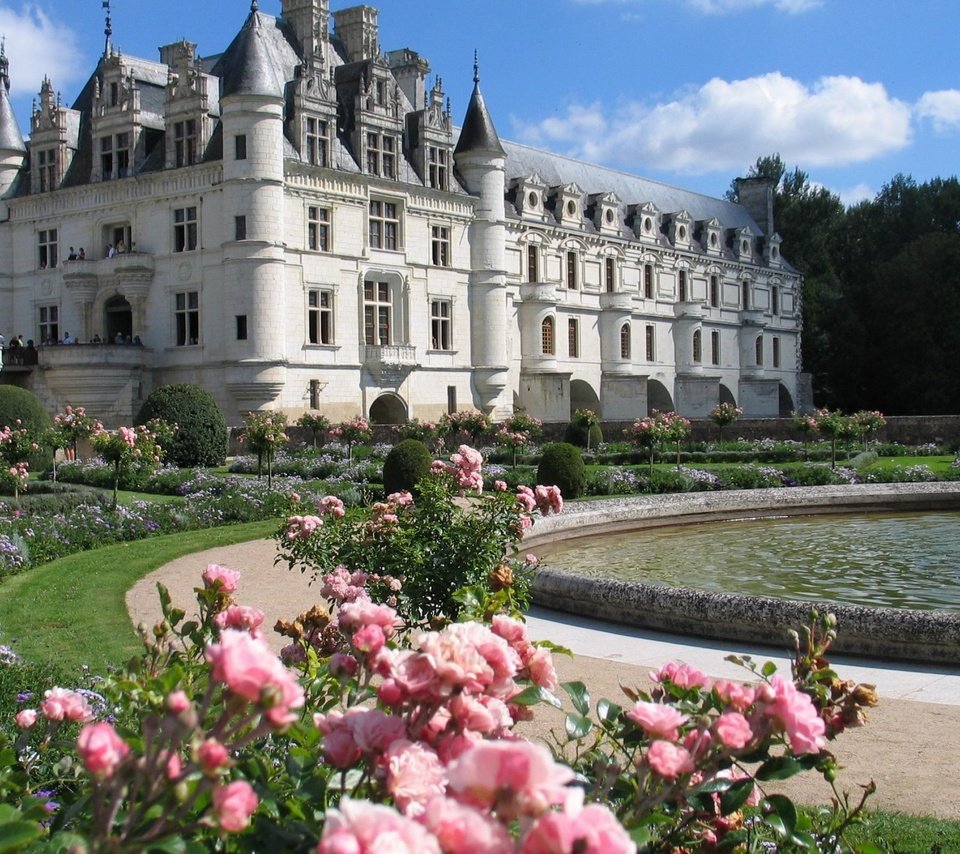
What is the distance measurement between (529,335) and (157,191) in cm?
1405

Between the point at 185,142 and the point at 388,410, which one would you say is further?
the point at 388,410

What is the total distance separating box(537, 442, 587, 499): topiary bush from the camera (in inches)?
736

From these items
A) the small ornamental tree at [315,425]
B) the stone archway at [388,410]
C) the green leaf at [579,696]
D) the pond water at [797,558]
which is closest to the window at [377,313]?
the stone archway at [388,410]

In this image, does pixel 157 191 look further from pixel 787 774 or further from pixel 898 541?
pixel 787 774

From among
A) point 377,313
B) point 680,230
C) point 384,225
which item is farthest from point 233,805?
Answer: point 680,230

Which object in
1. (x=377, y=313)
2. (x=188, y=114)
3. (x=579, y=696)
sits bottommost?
(x=579, y=696)

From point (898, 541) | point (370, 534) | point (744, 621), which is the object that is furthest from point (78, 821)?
point (898, 541)

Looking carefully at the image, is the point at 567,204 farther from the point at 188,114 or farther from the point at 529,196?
the point at 188,114

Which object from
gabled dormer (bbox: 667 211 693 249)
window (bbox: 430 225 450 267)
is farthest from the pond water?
gabled dormer (bbox: 667 211 693 249)

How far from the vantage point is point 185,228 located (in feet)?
106

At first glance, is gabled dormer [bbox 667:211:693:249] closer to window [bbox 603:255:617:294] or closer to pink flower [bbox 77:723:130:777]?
window [bbox 603:255:617:294]

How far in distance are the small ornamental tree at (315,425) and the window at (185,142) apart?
875cm

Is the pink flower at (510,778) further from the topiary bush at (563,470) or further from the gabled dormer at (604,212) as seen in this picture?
the gabled dormer at (604,212)

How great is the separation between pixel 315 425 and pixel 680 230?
26.4m
